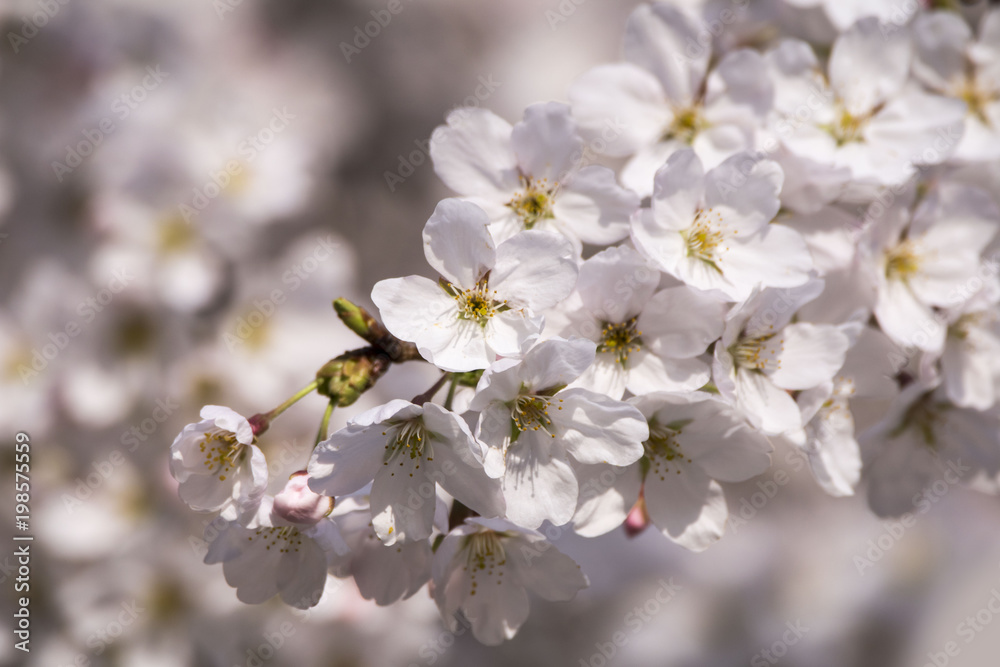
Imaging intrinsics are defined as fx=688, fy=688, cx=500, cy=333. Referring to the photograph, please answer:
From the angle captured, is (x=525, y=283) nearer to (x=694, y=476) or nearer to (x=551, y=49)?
(x=694, y=476)

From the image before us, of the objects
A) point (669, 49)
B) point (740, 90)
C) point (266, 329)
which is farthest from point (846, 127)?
point (266, 329)

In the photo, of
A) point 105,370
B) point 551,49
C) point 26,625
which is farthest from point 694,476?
point 551,49

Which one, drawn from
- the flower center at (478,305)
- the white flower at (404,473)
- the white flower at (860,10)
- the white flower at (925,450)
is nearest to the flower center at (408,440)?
the white flower at (404,473)

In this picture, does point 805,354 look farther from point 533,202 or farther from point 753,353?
point 533,202

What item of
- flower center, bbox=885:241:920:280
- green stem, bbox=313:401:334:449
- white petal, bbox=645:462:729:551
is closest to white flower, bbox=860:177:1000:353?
flower center, bbox=885:241:920:280

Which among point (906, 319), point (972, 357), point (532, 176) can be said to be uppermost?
point (532, 176)

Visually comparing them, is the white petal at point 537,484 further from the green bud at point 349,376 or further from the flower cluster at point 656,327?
the green bud at point 349,376
